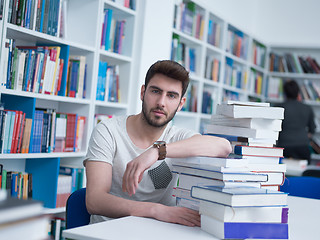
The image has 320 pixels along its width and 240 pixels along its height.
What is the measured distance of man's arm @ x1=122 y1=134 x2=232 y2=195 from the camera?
1.47 meters

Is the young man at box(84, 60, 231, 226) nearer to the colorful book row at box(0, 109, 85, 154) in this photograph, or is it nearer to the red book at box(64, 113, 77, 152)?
the colorful book row at box(0, 109, 85, 154)

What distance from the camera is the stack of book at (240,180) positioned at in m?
1.25

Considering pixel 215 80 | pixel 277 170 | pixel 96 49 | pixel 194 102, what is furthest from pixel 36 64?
pixel 215 80

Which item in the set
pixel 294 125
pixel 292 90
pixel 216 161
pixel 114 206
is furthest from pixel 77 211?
pixel 294 125

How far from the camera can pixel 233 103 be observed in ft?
5.78

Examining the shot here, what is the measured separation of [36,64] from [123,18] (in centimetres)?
118

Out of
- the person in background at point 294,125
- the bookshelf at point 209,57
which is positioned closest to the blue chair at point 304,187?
the bookshelf at point 209,57

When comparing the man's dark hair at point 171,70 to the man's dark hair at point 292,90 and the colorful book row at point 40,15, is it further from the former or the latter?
the man's dark hair at point 292,90

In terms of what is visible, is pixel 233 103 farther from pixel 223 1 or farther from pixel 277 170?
pixel 223 1

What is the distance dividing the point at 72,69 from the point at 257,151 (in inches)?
72.2

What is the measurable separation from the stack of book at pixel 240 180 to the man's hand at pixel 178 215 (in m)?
0.05

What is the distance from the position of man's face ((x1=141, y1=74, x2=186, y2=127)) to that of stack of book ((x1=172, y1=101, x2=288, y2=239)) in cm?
20

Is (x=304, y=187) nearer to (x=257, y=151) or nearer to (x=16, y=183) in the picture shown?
(x=257, y=151)

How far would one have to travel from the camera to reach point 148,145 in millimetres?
1948
